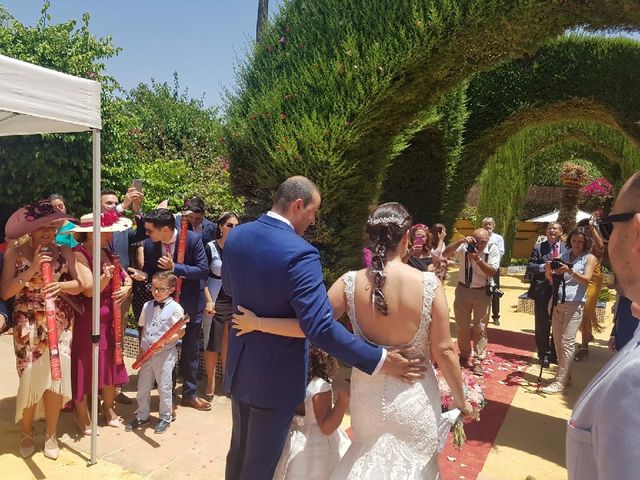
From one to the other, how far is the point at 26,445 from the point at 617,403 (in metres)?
4.21

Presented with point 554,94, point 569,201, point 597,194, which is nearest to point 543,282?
point 554,94

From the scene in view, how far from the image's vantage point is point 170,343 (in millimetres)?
4242

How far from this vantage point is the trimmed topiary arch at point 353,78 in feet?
15.3

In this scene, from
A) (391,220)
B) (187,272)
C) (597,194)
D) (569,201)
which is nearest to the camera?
(391,220)

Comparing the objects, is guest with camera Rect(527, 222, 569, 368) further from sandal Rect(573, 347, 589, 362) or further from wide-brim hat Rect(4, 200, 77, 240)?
wide-brim hat Rect(4, 200, 77, 240)

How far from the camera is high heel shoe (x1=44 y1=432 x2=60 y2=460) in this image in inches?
147

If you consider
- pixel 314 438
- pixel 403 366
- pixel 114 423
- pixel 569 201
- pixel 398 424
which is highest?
pixel 569 201

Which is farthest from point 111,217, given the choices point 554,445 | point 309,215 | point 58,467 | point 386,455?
point 554,445

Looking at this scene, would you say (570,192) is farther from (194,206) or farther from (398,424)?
(398,424)

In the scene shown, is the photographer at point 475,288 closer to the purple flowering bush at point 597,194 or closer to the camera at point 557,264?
the camera at point 557,264

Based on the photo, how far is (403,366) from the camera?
7.91ft

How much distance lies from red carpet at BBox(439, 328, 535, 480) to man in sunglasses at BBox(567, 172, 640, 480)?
2881 millimetres

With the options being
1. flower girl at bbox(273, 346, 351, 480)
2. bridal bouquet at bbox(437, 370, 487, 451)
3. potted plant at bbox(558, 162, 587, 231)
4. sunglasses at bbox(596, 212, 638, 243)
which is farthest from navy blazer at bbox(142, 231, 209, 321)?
potted plant at bbox(558, 162, 587, 231)

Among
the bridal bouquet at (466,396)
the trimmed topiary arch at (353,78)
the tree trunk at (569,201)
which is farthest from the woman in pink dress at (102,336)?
the tree trunk at (569,201)
